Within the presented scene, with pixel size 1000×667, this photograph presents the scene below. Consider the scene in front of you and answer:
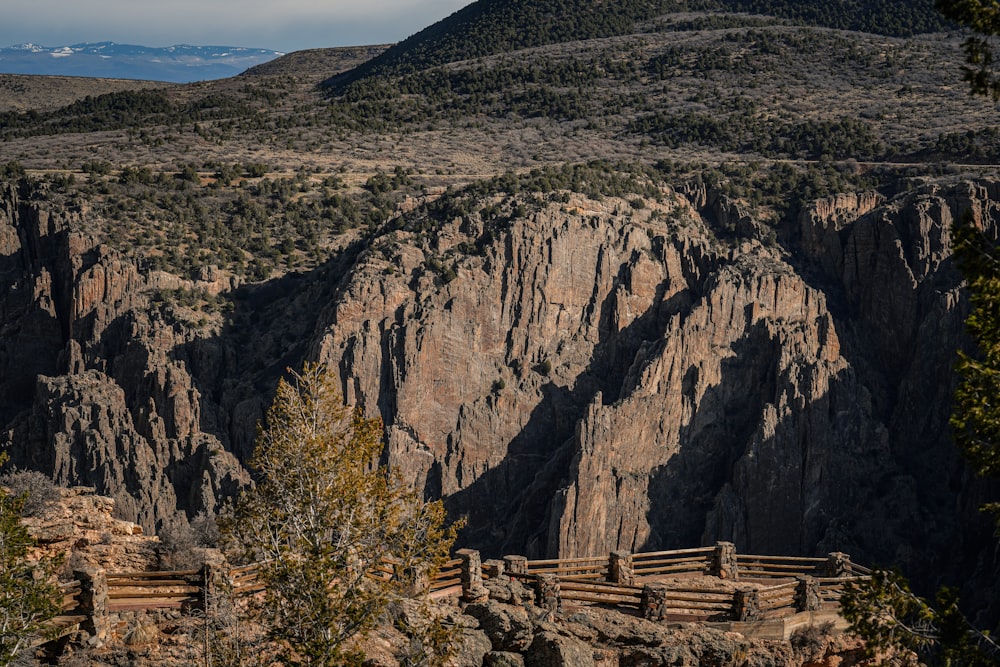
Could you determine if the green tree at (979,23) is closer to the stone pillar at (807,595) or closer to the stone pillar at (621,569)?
the stone pillar at (807,595)

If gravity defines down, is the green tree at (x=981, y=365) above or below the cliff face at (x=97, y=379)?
above

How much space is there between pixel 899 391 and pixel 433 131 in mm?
39889

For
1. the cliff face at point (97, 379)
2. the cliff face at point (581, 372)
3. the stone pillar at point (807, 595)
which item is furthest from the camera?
the cliff face at point (97, 379)

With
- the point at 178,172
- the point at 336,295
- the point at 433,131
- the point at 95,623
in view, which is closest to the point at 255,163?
the point at 178,172

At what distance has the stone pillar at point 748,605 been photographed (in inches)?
962

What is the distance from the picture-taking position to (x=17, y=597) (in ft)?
61.3

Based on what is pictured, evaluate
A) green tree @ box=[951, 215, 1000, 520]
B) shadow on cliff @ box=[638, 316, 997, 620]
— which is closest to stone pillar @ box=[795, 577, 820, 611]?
green tree @ box=[951, 215, 1000, 520]

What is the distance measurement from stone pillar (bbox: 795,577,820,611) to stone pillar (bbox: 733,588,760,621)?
946mm

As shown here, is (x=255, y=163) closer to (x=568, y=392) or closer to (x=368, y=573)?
(x=568, y=392)

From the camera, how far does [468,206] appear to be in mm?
58500

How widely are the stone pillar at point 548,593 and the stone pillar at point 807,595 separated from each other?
15.9 feet

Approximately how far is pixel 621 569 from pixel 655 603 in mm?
2396

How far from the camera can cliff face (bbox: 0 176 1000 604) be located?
4903cm

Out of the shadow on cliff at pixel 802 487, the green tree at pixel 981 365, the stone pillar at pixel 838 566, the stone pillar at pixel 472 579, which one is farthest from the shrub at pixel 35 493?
the shadow on cliff at pixel 802 487
